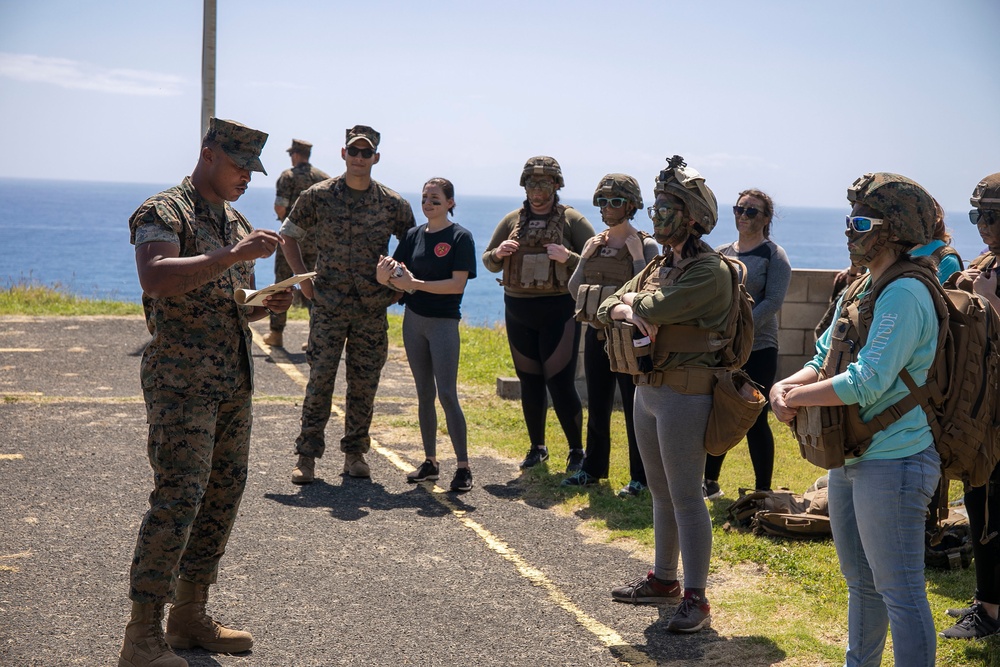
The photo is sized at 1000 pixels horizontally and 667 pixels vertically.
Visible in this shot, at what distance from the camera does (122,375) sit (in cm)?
1157

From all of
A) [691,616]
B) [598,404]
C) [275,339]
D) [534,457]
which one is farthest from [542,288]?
[275,339]

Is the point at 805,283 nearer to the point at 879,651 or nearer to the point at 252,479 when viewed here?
the point at 252,479

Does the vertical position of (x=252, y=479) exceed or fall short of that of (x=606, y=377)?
it falls short

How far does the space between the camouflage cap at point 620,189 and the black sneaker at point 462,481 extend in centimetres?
226

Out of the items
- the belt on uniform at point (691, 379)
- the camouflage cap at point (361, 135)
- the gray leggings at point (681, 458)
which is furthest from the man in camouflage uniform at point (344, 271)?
the belt on uniform at point (691, 379)

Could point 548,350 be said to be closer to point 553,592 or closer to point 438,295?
point 438,295

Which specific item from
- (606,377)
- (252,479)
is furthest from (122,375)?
(606,377)

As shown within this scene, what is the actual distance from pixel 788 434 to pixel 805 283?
176cm

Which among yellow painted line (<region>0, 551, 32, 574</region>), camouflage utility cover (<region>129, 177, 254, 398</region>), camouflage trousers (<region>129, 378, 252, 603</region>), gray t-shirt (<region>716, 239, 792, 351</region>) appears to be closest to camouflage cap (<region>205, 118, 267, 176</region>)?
camouflage utility cover (<region>129, 177, 254, 398</region>)

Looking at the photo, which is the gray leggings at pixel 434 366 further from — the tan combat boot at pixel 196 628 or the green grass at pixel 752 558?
the tan combat boot at pixel 196 628

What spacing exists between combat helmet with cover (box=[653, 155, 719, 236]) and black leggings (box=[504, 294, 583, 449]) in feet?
10.0

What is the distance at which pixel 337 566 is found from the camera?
19.6 ft

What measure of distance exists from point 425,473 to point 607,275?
212cm

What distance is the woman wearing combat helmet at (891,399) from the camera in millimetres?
3637
